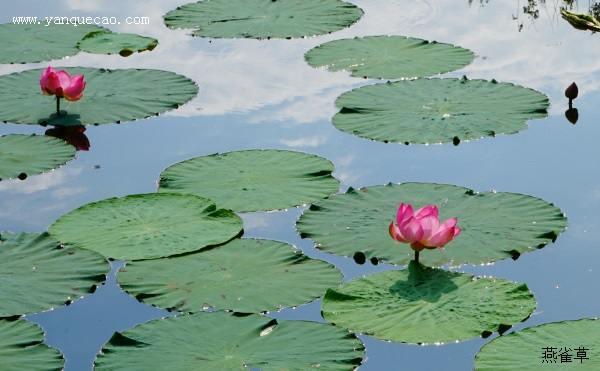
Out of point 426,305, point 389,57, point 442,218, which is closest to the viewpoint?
point 426,305

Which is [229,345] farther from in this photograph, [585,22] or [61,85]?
[585,22]

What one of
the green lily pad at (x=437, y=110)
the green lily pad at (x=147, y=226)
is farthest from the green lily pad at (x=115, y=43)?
the green lily pad at (x=147, y=226)

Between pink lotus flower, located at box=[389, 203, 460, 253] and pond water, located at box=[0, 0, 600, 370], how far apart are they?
0.16 metres

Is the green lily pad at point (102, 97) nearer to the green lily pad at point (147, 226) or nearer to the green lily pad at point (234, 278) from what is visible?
the green lily pad at point (147, 226)

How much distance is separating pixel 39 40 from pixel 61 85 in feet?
5.16

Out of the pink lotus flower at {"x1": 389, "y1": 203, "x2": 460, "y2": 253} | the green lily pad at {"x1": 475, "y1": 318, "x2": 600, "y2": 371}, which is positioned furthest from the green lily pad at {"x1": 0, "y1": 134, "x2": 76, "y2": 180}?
the green lily pad at {"x1": 475, "y1": 318, "x2": 600, "y2": 371}

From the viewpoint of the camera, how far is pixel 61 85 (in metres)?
5.34

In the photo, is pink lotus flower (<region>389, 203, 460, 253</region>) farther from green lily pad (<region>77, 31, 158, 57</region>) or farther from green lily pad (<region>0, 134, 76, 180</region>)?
green lily pad (<region>77, 31, 158, 57</region>)

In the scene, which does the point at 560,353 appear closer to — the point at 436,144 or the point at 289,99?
the point at 436,144

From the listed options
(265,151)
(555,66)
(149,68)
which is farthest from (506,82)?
(149,68)

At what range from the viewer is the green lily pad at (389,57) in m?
5.89

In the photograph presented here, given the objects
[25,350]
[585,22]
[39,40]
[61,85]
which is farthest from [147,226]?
[585,22]

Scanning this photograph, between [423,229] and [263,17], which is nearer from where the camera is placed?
[423,229]

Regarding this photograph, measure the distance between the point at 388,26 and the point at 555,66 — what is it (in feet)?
4.25
